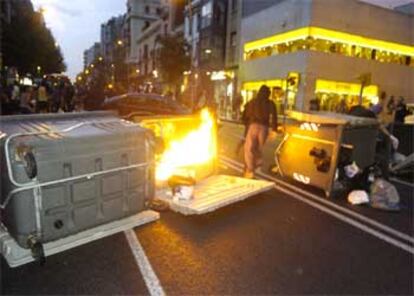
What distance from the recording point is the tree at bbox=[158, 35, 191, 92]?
42.5m

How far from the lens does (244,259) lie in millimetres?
4531

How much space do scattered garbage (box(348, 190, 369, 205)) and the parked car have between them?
34.6 ft

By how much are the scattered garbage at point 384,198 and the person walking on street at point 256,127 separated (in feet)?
8.42

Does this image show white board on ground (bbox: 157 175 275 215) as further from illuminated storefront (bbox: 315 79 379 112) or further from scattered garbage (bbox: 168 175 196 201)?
illuminated storefront (bbox: 315 79 379 112)

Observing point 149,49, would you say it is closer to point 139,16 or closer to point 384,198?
point 139,16

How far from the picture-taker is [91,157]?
4.55m

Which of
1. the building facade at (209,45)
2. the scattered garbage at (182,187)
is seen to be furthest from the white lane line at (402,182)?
the building facade at (209,45)

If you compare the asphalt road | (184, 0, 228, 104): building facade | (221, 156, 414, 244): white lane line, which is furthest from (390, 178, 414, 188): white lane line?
(184, 0, 228, 104): building facade

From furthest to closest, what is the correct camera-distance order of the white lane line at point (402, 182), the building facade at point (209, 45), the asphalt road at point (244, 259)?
the building facade at point (209, 45)
the white lane line at point (402, 182)
the asphalt road at point (244, 259)

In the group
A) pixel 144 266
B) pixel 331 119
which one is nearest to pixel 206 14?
pixel 331 119

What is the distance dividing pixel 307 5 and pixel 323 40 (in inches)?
97.5

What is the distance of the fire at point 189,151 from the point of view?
6.69m

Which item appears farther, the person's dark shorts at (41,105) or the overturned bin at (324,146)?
the person's dark shorts at (41,105)

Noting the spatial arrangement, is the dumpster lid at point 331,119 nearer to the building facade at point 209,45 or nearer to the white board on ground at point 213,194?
the white board on ground at point 213,194
